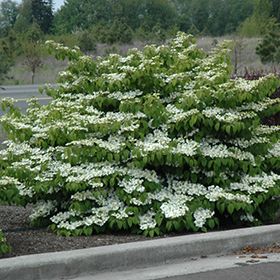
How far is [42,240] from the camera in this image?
6.43 meters

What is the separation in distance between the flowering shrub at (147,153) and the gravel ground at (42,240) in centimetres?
11

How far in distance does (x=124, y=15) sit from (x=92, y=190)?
7342 cm

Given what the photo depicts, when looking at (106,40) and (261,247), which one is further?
(106,40)

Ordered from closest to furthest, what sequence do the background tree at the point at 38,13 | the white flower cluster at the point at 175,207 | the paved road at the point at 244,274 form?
the paved road at the point at 244,274, the white flower cluster at the point at 175,207, the background tree at the point at 38,13

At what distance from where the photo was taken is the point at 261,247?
6.48m

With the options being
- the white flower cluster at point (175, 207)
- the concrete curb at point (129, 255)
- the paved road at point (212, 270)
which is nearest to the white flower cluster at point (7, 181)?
the concrete curb at point (129, 255)

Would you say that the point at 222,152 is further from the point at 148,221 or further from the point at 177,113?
the point at 148,221

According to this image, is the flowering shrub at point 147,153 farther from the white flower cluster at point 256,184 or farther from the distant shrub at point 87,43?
the distant shrub at point 87,43

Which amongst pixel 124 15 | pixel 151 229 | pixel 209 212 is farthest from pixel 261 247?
pixel 124 15

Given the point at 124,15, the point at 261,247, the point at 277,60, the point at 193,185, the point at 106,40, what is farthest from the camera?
the point at 124,15

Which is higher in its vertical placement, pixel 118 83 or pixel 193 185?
pixel 118 83

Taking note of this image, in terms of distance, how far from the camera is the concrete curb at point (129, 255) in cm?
544

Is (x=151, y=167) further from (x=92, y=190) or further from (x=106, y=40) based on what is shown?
(x=106, y=40)

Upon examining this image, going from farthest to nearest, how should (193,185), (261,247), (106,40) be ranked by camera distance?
(106,40) < (193,185) < (261,247)
